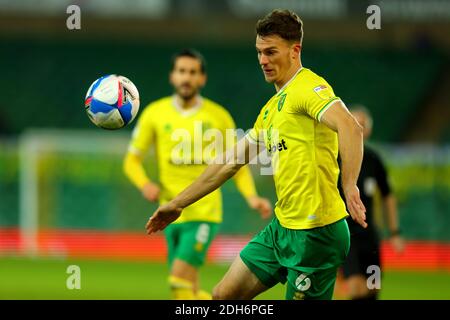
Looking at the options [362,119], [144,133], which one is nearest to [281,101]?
[362,119]

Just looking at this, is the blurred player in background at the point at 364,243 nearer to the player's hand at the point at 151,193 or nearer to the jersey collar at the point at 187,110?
the jersey collar at the point at 187,110

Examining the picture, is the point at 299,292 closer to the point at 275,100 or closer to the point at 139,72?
the point at 275,100

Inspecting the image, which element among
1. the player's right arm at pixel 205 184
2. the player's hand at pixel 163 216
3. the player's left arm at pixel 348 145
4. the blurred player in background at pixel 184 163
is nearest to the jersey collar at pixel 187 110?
the blurred player in background at pixel 184 163

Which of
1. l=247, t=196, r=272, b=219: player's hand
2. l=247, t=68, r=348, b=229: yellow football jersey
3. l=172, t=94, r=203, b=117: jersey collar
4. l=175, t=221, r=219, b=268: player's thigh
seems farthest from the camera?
l=172, t=94, r=203, b=117: jersey collar

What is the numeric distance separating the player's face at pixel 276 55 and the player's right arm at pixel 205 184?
53cm

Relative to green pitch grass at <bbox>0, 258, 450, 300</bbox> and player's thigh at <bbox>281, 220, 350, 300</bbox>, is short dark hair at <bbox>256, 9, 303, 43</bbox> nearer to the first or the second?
player's thigh at <bbox>281, 220, 350, 300</bbox>

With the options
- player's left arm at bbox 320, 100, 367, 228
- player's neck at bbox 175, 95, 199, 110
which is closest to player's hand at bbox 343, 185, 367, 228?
player's left arm at bbox 320, 100, 367, 228

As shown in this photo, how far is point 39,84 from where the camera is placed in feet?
76.9

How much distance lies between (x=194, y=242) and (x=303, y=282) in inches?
105

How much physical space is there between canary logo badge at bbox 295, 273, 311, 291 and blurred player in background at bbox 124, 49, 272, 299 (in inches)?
92.9

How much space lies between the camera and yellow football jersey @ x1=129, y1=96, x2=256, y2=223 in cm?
877

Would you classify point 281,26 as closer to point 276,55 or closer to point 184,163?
point 276,55
